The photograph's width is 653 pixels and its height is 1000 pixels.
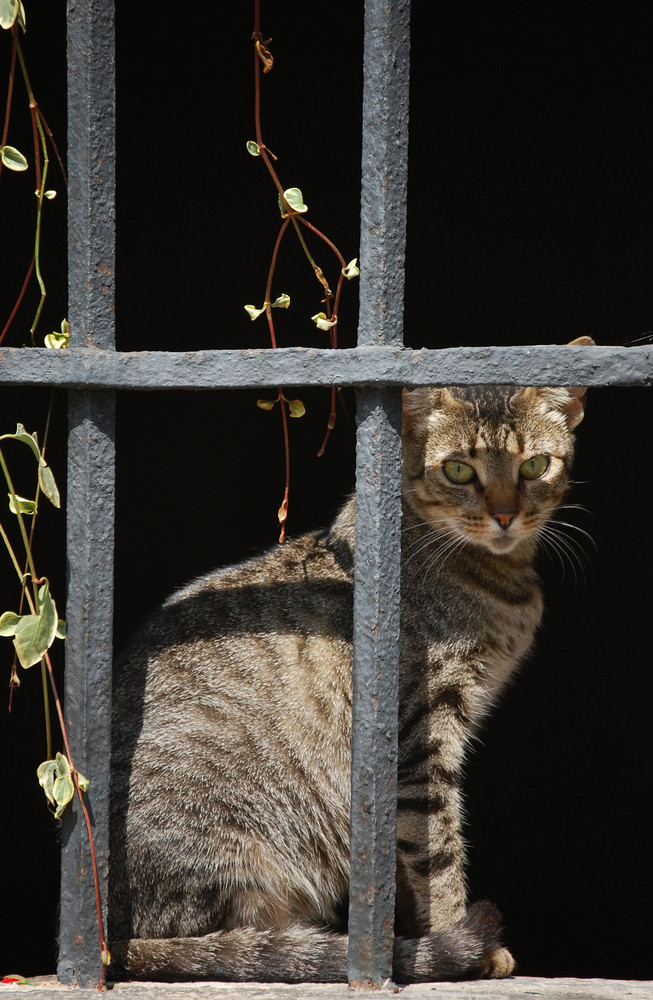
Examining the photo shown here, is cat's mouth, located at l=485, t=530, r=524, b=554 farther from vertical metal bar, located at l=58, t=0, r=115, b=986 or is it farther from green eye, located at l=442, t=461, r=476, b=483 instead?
vertical metal bar, located at l=58, t=0, r=115, b=986

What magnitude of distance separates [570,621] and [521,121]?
2304 mm

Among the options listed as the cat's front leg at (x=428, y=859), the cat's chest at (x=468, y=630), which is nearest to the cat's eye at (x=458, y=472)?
the cat's chest at (x=468, y=630)

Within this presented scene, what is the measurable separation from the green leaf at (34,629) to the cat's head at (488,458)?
4.09 ft

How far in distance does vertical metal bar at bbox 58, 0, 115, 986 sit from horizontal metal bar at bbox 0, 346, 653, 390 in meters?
0.05

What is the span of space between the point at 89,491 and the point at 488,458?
1.30m

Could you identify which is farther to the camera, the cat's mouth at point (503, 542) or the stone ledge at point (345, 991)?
the cat's mouth at point (503, 542)

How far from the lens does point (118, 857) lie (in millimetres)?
2189

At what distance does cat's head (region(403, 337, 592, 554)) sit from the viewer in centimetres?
263

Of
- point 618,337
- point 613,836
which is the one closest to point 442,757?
point 613,836

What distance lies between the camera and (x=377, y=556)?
1.67m

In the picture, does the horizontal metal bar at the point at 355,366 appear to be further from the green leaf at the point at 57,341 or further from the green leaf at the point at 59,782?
the green leaf at the point at 59,782

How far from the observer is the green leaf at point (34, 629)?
1.72 metres

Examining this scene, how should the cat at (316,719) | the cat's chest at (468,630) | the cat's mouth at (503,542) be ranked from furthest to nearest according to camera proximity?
the cat's mouth at (503,542) < the cat's chest at (468,630) < the cat at (316,719)

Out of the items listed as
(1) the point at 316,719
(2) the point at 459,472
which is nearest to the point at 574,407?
(2) the point at 459,472
